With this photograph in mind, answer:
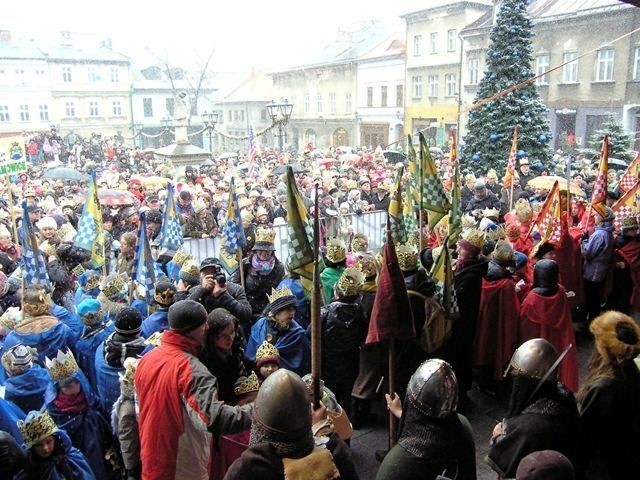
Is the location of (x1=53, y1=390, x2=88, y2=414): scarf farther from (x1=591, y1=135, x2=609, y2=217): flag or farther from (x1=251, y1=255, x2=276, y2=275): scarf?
(x1=591, y1=135, x2=609, y2=217): flag

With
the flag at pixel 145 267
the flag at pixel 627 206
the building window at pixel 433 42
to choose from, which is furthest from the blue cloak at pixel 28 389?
the building window at pixel 433 42

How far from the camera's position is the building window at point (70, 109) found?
53125mm

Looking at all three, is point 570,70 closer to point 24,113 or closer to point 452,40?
point 452,40

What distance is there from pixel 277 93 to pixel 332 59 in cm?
1027

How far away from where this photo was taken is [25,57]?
4969cm

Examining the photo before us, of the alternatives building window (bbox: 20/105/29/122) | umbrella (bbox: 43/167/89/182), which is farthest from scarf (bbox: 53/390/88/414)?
building window (bbox: 20/105/29/122)

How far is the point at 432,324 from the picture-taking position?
4707 millimetres

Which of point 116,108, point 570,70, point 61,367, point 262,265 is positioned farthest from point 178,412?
point 116,108

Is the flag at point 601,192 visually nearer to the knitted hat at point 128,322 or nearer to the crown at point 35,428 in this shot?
the knitted hat at point 128,322

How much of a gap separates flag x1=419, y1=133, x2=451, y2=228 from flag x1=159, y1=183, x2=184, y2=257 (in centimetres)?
324

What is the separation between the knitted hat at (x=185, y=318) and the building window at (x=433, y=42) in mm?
39201

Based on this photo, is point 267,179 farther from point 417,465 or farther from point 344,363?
point 417,465

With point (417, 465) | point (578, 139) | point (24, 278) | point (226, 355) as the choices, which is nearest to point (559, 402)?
point (417, 465)

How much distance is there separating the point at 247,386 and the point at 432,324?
1835mm
